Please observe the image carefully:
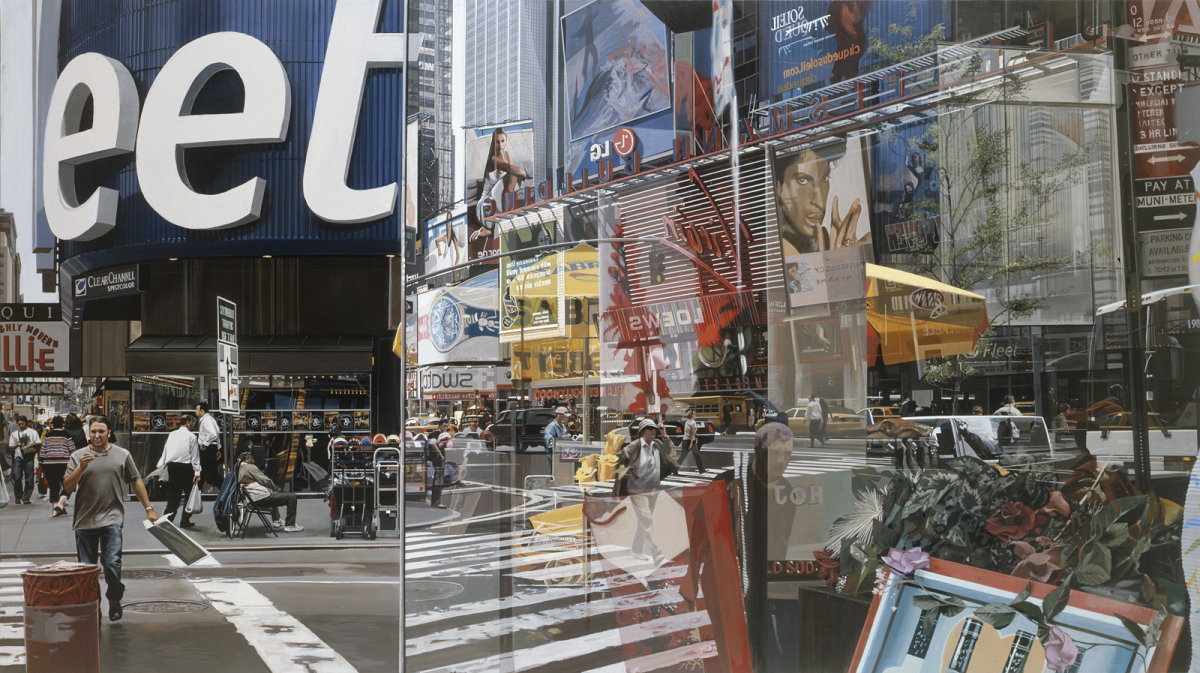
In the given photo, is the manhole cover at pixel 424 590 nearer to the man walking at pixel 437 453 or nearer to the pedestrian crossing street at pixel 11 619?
the man walking at pixel 437 453

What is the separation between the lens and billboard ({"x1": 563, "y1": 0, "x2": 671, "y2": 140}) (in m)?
2.68

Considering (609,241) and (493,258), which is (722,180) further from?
(493,258)

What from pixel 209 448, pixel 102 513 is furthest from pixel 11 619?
pixel 209 448

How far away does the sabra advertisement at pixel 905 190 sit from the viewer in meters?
2.26

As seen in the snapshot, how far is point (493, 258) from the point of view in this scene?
10.1ft

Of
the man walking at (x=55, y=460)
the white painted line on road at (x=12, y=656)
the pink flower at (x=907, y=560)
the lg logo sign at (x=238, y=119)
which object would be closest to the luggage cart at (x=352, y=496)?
the man walking at (x=55, y=460)

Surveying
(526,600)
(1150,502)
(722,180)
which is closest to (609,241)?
(722,180)

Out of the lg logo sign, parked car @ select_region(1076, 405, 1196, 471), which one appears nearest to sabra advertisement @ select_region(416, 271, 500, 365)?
parked car @ select_region(1076, 405, 1196, 471)

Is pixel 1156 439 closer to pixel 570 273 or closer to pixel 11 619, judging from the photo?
pixel 570 273

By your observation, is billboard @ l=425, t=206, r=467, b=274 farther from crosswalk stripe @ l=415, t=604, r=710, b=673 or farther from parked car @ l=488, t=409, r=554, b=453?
crosswalk stripe @ l=415, t=604, r=710, b=673

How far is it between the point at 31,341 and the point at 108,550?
6810 mm

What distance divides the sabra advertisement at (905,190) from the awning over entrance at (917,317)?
9 cm

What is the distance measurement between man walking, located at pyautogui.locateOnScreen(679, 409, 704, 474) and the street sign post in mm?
9508

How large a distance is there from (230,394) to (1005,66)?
34.9 feet
